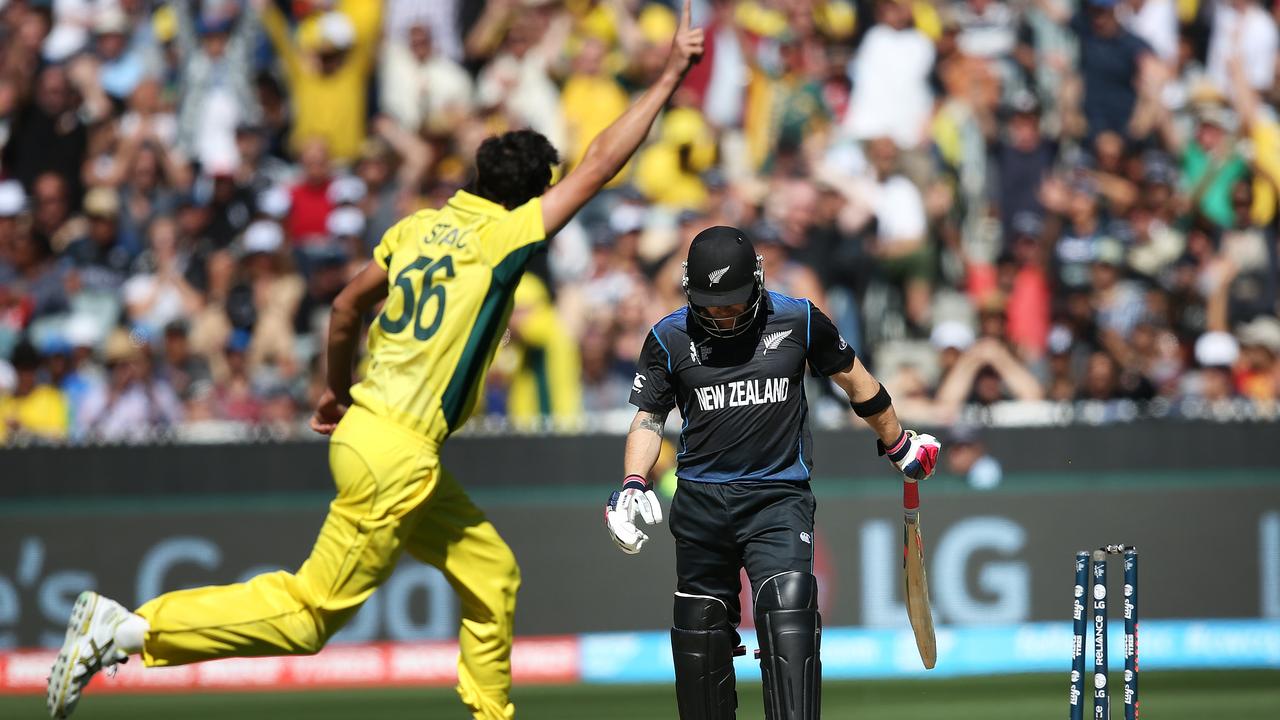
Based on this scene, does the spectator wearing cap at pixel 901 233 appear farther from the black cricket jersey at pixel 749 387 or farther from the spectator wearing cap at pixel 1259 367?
→ the black cricket jersey at pixel 749 387

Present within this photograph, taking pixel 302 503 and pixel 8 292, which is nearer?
pixel 302 503

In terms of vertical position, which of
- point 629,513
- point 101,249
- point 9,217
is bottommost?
point 629,513

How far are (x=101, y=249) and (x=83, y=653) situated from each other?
8129 mm

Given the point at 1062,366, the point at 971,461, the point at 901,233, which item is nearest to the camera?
the point at 971,461

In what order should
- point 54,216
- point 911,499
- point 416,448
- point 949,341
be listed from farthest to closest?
1. point 54,216
2. point 949,341
3. point 911,499
4. point 416,448

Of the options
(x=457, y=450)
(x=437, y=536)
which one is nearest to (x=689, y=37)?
(x=437, y=536)

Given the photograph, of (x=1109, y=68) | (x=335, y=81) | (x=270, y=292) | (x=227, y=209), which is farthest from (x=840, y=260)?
(x=227, y=209)

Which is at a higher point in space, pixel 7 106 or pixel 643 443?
pixel 7 106

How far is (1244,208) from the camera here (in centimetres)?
1304

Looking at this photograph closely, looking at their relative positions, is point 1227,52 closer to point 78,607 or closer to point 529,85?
point 529,85

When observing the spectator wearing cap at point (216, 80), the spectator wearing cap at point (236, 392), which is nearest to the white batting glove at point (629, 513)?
the spectator wearing cap at point (236, 392)

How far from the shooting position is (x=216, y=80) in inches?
579

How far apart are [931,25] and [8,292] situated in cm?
733

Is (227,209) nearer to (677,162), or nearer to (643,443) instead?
(677,162)
